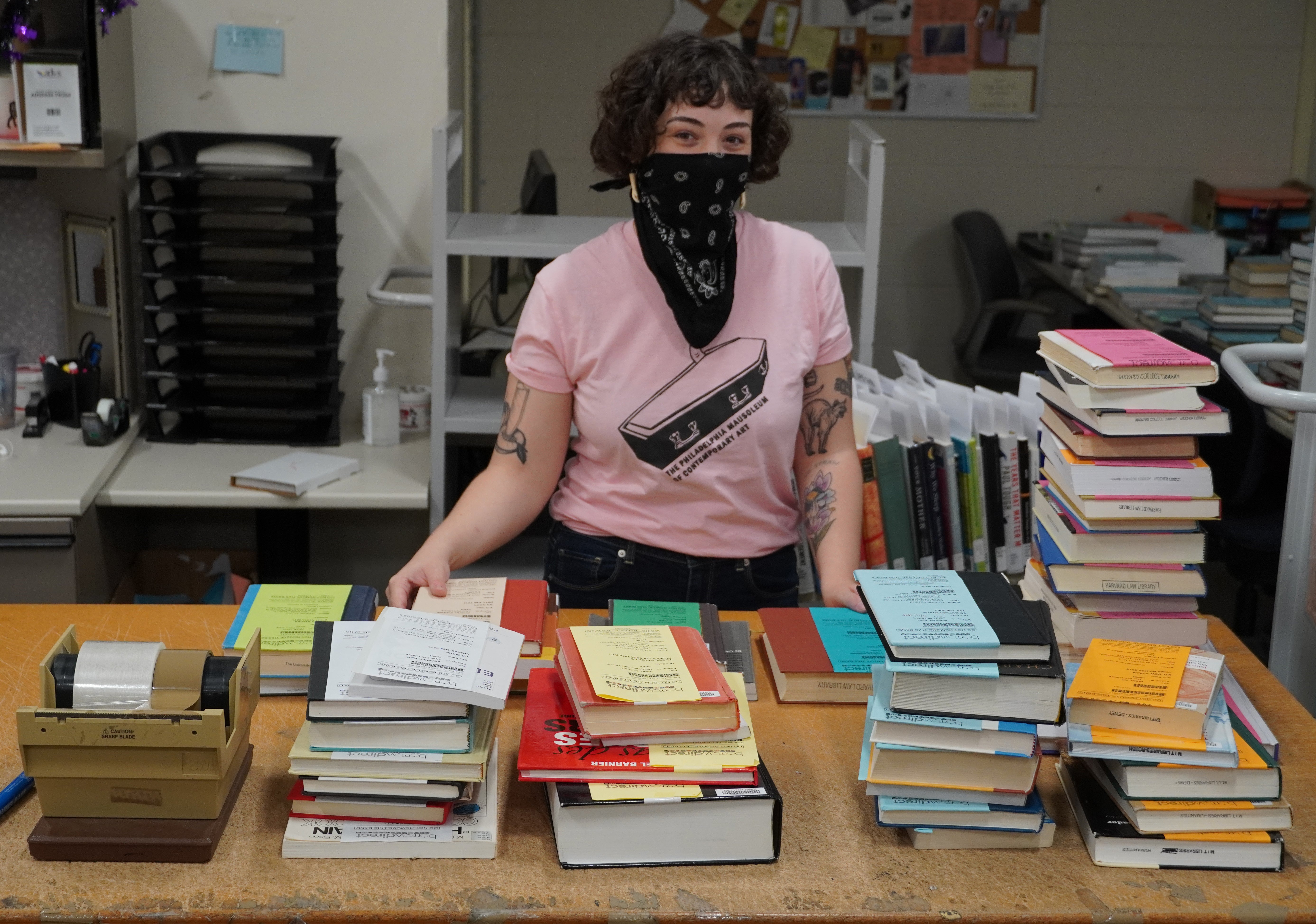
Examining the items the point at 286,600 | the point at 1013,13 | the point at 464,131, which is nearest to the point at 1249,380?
the point at 286,600

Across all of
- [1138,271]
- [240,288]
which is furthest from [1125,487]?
[1138,271]

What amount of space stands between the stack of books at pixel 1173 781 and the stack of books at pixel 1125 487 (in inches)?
9.8

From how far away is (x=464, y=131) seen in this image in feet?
14.1

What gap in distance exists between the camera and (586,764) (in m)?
Result: 1.13

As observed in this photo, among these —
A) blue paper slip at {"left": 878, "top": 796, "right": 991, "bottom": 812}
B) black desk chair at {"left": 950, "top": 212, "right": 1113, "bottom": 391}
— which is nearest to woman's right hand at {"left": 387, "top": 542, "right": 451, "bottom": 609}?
blue paper slip at {"left": 878, "top": 796, "right": 991, "bottom": 812}

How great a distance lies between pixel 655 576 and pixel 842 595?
29 centimetres

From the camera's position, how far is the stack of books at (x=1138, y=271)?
4023 mm

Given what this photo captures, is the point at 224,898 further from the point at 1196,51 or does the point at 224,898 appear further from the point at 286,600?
the point at 1196,51

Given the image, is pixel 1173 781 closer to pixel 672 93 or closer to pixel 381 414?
pixel 672 93

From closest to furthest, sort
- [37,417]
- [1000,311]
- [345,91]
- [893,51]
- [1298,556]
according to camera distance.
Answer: [1298,556]
[37,417]
[345,91]
[1000,311]
[893,51]

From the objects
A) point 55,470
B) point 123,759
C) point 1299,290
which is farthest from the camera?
point 1299,290

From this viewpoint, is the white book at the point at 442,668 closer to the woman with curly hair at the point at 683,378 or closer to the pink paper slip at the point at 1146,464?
the woman with curly hair at the point at 683,378

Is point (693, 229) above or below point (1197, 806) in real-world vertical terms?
above

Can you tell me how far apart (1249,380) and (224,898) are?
1241 mm
